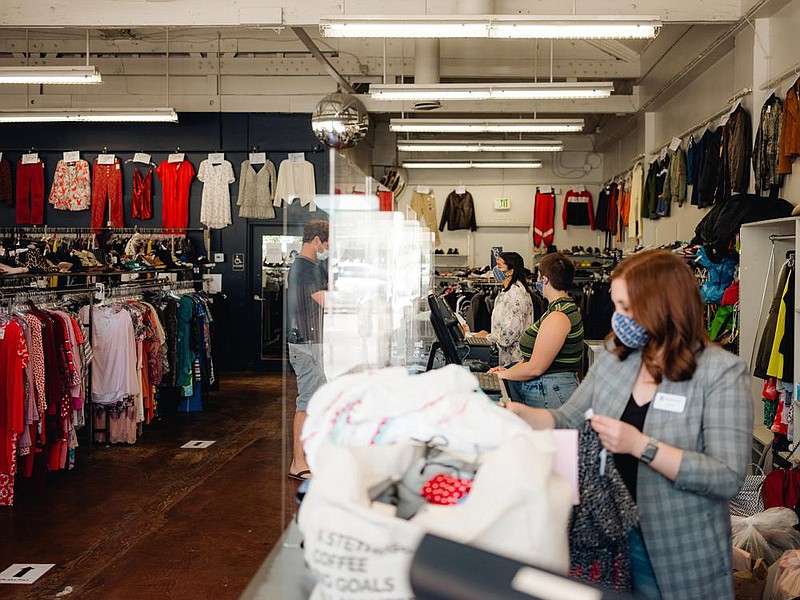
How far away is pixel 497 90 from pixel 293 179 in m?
4.12

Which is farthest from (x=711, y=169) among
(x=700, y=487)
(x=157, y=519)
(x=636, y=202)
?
(x=700, y=487)

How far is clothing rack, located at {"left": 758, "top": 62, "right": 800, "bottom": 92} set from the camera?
568 cm

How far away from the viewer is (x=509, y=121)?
9.41 metres

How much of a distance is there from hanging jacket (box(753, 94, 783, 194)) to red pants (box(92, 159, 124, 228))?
324 inches

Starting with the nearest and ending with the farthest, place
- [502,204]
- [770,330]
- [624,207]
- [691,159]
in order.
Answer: [770,330], [691,159], [624,207], [502,204]

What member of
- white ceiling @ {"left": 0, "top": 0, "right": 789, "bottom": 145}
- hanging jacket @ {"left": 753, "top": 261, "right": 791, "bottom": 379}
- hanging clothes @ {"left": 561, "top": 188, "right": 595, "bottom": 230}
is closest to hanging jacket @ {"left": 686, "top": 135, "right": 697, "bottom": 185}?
white ceiling @ {"left": 0, "top": 0, "right": 789, "bottom": 145}

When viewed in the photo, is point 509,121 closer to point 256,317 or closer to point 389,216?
point 389,216

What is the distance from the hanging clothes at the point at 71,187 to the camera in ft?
36.9

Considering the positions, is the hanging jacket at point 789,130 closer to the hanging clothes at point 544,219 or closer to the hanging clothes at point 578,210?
the hanging clothes at point 578,210

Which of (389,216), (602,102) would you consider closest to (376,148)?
(602,102)

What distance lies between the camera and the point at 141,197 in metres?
11.3

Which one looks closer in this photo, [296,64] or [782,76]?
[782,76]

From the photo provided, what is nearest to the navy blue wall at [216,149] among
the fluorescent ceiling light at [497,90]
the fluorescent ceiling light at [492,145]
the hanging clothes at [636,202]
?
the fluorescent ceiling light at [492,145]

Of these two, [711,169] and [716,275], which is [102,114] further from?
[716,275]
